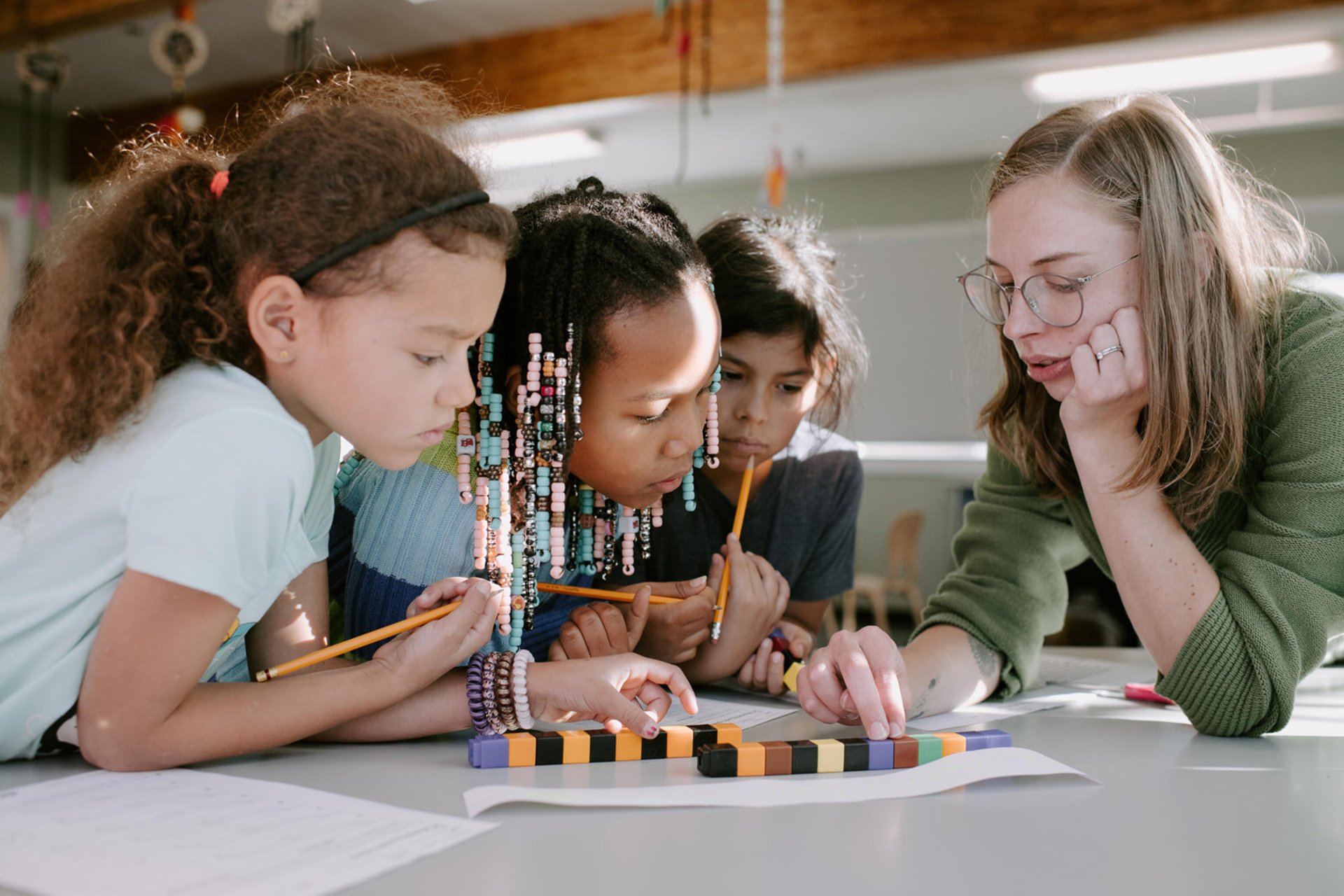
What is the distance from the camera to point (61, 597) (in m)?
0.90

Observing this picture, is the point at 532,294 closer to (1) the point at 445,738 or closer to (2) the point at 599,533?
(2) the point at 599,533

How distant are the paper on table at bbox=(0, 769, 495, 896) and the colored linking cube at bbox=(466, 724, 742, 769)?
0.55ft

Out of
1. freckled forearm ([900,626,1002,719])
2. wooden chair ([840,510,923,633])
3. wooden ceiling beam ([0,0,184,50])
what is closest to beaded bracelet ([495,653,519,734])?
freckled forearm ([900,626,1002,719])

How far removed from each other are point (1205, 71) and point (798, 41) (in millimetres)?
1602

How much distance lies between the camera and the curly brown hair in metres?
0.93

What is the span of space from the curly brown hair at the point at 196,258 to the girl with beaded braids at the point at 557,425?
0.65ft

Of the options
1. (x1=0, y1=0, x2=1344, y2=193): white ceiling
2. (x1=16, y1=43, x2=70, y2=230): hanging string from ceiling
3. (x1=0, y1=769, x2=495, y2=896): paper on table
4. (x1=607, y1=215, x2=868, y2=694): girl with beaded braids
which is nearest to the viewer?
(x1=0, y1=769, x2=495, y2=896): paper on table

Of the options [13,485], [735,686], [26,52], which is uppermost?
[26,52]

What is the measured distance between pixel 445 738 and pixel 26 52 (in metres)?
4.45

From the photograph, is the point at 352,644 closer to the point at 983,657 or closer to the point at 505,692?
the point at 505,692

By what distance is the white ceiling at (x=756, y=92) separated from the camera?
4520 millimetres

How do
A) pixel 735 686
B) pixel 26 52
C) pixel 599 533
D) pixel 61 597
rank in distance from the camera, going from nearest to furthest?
pixel 61 597
pixel 599 533
pixel 735 686
pixel 26 52

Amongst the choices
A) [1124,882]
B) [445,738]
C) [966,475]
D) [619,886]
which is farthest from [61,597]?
[966,475]

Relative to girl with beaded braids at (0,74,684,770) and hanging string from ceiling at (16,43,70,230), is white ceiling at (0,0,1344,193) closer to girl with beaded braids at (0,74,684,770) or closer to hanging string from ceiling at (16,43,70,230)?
hanging string from ceiling at (16,43,70,230)
